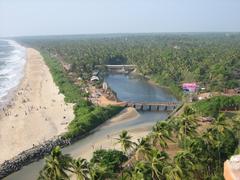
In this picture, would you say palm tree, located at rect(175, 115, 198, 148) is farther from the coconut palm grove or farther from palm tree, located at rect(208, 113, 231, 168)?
palm tree, located at rect(208, 113, 231, 168)

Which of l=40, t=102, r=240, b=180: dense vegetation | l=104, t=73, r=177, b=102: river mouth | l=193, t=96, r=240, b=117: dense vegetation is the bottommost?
l=104, t=73, r=177, b=102: river mouth

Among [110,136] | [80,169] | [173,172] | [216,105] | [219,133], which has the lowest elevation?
[110,136]

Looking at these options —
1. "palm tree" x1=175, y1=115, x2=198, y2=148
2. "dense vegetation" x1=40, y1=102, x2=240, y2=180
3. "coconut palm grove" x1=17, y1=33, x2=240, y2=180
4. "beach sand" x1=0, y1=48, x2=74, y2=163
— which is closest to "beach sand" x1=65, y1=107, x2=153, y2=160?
"coconut palm grove" x1=17, y1=33, x2=240, y2=180

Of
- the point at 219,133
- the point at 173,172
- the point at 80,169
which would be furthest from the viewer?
the point at 219,133

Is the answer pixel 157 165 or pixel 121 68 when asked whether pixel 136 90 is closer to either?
pixel 121 68

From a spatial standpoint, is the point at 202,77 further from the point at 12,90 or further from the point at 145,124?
the point at 12,90

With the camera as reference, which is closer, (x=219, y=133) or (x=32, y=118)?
(x=219, y=133)

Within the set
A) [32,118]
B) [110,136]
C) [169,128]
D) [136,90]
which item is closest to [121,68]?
[136,90]
